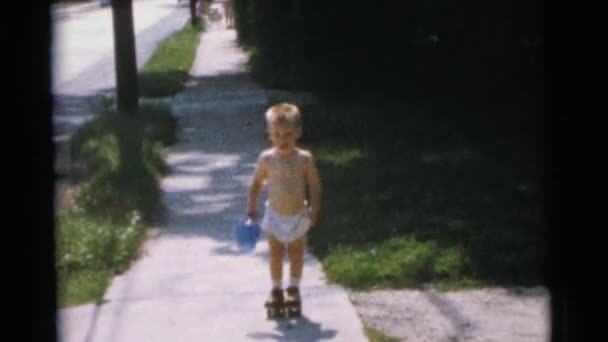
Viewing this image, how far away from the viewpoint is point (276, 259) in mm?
6789

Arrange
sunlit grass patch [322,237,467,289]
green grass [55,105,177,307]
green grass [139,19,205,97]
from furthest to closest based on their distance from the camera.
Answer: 1. green grass [139,19,205,97]
2. green grass [55,105,177,307]
3. sunlit grass patch [322,237,467,289]

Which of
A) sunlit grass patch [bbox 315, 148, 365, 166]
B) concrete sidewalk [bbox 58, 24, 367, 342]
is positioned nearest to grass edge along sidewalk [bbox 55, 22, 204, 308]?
concrete sidewalk [bbox 58, 24, 367, 342]

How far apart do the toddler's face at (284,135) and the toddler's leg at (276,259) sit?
518 mm

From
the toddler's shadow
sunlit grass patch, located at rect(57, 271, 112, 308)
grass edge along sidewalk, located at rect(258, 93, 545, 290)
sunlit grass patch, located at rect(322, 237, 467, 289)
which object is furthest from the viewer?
grass edge along sidewalk, located at rect(258, 93, 545, 290)

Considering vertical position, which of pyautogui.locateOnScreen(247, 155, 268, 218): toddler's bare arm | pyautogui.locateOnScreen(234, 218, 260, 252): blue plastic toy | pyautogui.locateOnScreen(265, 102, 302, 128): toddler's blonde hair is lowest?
pyautogui.locateOnScreen(234, 218, 260, 252): blue plastic toy

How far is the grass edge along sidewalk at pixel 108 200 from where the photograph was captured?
26.2 ft

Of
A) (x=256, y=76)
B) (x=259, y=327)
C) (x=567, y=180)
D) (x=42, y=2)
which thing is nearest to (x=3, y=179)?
(x=259, y=327)

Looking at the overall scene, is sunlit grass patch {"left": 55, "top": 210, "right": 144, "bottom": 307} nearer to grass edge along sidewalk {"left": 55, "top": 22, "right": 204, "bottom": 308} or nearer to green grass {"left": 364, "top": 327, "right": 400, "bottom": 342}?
grass edge along sidewalk {"left": 55, "top": 22, "right": 204, "bottom": 308}

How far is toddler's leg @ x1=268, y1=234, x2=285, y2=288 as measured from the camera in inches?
266

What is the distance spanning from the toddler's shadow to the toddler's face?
919 mm

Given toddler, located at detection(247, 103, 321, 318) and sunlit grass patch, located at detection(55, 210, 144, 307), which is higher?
toddler, located at detection(247, 103, 321, 318)

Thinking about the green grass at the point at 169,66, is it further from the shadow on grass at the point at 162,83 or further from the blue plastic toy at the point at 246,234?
the blue plastic toy at the point at 246,234

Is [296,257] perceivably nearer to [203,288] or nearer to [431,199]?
[203,288]

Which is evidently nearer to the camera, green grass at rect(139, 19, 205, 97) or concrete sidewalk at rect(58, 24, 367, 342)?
concrete sidewalk at rect(58, 24, 367, 342)
